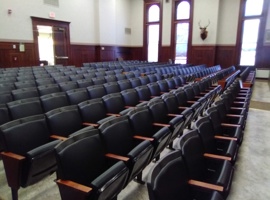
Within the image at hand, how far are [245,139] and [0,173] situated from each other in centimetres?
319

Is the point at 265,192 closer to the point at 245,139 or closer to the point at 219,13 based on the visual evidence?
the point at 245,139

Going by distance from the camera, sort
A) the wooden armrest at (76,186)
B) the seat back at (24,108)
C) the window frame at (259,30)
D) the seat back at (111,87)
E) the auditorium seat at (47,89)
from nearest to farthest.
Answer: the wooden armrest at (76,186) < the seat back at (24,108) < the auditorium seat at (47,89) < the seat back at (111,87) < the window frame at (259,30)

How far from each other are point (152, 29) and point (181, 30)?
1991mm

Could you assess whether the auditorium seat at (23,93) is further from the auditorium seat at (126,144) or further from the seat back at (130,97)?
the auditorium seat at (126,144)

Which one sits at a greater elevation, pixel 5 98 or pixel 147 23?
pixel 147 23

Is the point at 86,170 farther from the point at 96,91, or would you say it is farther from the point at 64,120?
the point at 96,91

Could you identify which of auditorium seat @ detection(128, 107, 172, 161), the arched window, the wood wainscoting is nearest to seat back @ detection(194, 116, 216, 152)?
auditorium seat @ detection(128, 107, 172, 161)

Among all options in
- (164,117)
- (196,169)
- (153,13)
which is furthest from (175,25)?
(196,169)

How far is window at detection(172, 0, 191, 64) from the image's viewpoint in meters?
12.3

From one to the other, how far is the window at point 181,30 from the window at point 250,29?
2.86m

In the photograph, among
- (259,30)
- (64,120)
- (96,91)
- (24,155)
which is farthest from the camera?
(259,30)

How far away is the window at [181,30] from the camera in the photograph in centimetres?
1230

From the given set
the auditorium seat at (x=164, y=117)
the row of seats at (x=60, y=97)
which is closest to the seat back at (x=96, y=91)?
the row of seats at (x=60, y=97)

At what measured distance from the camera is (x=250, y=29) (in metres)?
11.0
